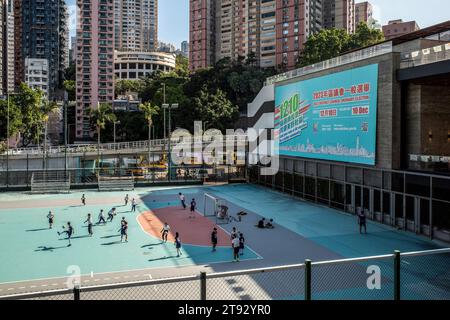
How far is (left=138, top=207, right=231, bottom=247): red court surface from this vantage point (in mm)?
31000

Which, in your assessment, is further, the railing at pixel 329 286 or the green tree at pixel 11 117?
the green tree at pixel 11 117

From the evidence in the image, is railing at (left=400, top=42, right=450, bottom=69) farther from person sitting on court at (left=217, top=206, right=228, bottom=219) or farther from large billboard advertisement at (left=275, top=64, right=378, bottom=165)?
person sitting on court at (left=217, top=206, right=228, bottom=219)

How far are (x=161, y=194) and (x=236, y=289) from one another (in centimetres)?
3579

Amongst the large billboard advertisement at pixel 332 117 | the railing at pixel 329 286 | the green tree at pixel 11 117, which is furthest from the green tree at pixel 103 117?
the railing at pixel 329 286

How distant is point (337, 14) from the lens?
501 ft

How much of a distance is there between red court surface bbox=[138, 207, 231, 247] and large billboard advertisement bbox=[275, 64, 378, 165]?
1426 cm

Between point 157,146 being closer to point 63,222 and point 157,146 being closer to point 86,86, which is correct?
point 63,222

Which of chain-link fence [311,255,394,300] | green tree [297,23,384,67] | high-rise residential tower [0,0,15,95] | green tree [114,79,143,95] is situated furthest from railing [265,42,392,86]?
high-rise residential tower [0,0,15,95]

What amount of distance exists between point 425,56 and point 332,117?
38.2ft

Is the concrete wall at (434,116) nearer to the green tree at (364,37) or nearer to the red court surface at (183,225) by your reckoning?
the red court surface at (183,225)

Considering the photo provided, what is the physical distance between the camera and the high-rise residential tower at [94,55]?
144500mm

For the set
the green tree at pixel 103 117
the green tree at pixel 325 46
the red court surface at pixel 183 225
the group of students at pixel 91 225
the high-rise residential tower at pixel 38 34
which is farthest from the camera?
the high-rise residential tower at pixel 38 34

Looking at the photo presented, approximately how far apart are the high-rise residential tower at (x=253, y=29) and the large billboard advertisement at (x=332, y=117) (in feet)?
266
